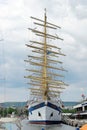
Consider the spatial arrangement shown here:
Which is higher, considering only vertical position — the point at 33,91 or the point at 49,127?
the point at 33,91

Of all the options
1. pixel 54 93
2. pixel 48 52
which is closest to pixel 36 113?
pixel 54 93

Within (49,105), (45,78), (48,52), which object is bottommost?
(49,105)

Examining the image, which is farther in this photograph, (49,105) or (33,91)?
(33,91)

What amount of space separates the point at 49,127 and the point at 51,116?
292 centimetres

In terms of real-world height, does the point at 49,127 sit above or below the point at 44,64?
below

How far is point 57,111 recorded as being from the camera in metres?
85.0

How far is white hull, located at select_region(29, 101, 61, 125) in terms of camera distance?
8069 cm

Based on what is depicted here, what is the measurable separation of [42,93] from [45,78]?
417cm

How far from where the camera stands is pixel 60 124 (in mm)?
85188

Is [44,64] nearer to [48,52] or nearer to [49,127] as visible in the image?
[48,52]

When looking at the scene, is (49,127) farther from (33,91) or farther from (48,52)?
(48,52)

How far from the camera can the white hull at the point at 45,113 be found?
80.7 metres

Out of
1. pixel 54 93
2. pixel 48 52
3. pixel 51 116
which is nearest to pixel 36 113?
pixel 51 116

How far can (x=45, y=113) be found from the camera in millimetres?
80625
